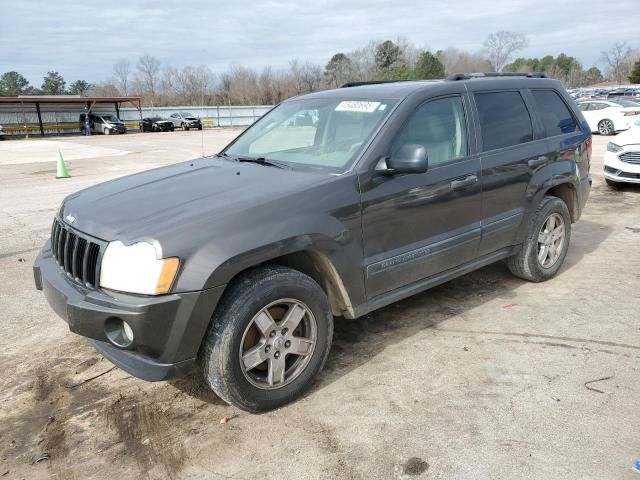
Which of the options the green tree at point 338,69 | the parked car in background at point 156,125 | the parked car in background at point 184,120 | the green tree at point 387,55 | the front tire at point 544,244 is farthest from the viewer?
the green tree at point 338,69

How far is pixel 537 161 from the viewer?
15.4 feet

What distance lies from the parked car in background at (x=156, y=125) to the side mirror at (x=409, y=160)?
1583 inches

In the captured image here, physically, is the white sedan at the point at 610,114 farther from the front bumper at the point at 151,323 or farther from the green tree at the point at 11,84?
the green tree at the point at 11,84

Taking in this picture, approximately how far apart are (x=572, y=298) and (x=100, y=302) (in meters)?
3.91

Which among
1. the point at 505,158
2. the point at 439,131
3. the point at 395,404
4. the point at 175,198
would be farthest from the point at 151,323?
the point at 505,158

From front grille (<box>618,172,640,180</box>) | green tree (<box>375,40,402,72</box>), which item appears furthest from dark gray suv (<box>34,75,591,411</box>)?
green tree (<box>375,40,402,72</box>)

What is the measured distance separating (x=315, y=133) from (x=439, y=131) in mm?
919

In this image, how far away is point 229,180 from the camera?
11.3 ft

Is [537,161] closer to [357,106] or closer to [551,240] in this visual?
[551,240]

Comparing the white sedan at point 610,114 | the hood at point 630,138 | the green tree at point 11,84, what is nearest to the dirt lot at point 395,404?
the hood at point 630,138

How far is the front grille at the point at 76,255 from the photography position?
9.52 ft

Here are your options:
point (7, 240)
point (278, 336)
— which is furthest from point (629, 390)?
point (7, 240)

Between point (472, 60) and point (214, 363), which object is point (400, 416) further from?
point (472, 60)

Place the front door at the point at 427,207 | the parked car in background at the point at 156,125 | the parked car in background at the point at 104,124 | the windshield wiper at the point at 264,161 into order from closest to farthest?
the front door at the point at 427,207 → the windshield wiper at the point at 264,161 → the parked car in background at the point at 104,124 → the parked car in background at the point at 156,125
